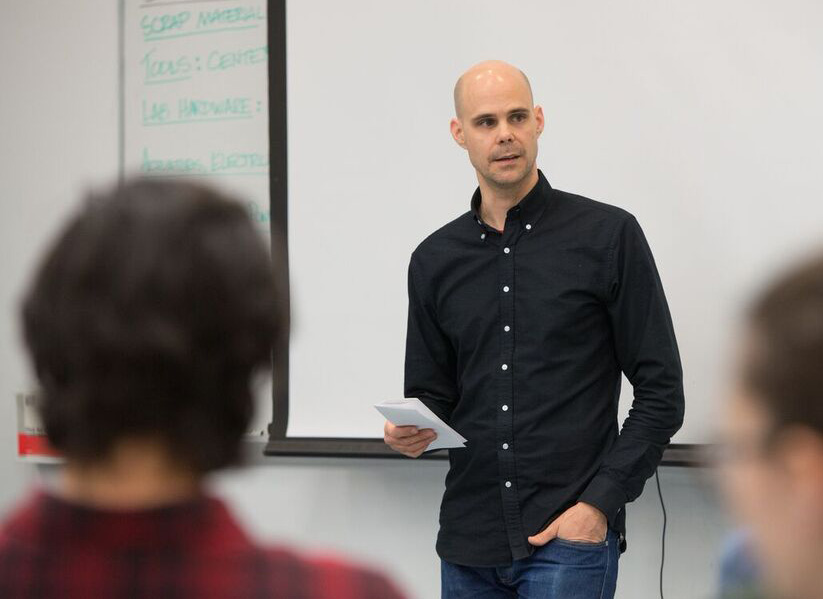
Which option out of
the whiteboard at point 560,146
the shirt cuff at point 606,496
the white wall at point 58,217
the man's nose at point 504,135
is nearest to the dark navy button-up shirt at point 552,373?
the shirt cuff at point 606,496

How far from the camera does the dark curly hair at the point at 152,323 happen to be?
667 mm

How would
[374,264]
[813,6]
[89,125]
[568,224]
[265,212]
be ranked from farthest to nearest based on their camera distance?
[89,125]
[265,212]
[374,264]
[813,6]
[568,224]

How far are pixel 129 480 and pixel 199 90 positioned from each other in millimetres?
2674

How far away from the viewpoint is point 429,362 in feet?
7.47

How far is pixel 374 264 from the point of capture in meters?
2.93

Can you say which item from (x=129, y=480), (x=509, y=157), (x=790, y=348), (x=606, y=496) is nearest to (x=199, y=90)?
(x=509, y=157)

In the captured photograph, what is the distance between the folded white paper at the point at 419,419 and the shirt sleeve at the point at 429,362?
0.16 metres

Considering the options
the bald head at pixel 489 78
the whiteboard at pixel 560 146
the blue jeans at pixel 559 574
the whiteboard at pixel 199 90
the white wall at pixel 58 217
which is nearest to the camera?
the blue jeans at pixel 559 574

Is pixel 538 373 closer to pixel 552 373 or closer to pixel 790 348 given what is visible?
pixel 552 373

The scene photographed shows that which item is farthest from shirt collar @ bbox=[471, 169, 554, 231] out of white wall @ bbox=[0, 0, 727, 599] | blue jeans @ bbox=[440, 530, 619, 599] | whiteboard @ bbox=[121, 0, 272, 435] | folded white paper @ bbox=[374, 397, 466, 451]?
whiteboard @ bbox=[121, 0, 272, 435]

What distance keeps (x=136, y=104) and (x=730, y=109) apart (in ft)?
5.94

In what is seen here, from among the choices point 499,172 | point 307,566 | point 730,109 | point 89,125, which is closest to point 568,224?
point 499,172

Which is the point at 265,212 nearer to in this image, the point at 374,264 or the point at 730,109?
the point at 374,264

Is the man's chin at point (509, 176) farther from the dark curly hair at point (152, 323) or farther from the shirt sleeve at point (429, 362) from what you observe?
the dark curly hair at point (152, 323)
